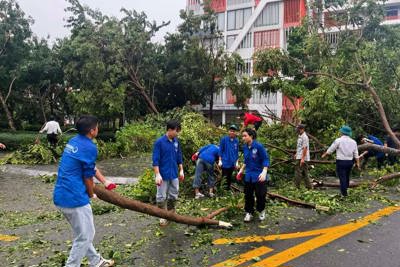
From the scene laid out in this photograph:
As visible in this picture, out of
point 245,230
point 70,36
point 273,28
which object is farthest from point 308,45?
point 273,28

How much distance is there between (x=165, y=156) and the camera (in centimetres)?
628

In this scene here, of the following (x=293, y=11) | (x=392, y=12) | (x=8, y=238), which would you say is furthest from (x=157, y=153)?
(x=392, y=12)

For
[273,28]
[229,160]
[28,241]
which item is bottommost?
[28,241]

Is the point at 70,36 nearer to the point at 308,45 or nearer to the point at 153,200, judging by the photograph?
the point at 308,45

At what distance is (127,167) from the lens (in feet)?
43.2

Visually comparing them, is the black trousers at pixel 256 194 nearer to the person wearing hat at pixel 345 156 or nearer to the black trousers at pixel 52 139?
the person wearing hat at pixel 345 156

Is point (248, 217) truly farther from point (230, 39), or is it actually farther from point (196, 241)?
point (230, 39)

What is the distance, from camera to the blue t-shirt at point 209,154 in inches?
328

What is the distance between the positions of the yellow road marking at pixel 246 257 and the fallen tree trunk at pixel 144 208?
101 centimetres

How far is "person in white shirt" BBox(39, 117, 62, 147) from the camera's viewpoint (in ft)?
49.6

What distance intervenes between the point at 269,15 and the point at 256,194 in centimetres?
3192

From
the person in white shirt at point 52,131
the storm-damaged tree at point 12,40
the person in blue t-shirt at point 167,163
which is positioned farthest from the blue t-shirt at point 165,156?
the storm-damaged tree at point 12,40

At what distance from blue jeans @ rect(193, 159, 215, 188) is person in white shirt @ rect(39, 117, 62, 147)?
866 centimetres

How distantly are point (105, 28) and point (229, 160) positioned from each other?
17.8 meters
